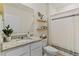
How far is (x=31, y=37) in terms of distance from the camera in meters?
1.72

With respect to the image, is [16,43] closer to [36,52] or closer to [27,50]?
[27,50]

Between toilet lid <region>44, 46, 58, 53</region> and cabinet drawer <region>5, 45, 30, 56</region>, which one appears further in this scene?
toilet lid <region>44, 46, 58, 53</region>

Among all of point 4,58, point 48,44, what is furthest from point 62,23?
point 4,58

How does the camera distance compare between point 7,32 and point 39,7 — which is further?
point 39,7

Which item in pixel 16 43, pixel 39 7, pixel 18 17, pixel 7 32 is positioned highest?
pixel 39 7

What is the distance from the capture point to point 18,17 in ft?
5.50

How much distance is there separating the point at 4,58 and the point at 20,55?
0.69ft

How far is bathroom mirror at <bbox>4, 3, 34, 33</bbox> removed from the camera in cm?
162

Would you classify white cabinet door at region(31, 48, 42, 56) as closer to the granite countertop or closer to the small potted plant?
the granite countertop

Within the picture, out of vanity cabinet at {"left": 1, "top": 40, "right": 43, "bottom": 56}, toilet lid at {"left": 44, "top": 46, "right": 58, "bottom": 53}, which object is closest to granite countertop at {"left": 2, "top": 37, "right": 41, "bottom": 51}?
vanity cabinet at {"left": 1, "top": 40, "right": 43, "bottom": 56}

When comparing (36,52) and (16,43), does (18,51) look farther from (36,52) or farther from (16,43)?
(36,52)

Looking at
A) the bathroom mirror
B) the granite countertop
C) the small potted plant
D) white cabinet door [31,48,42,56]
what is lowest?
white cabinet door [31,48,42,56]

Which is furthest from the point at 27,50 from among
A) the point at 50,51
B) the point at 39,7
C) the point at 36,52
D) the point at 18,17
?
the point at 39,7

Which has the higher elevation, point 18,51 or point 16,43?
point 16,43
